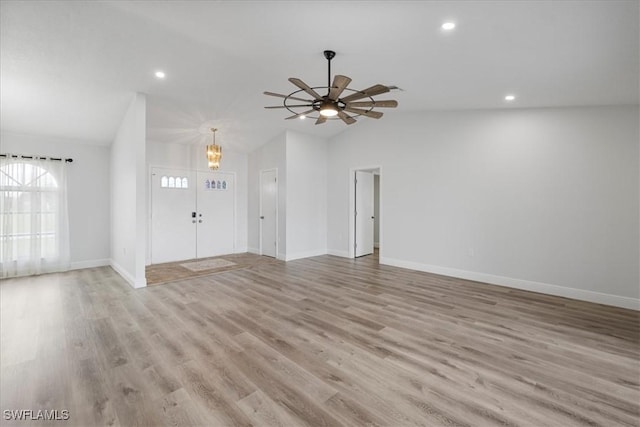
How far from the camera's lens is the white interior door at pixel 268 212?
7.05 meters

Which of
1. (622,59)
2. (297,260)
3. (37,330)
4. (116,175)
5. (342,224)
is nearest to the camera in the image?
(622,59)

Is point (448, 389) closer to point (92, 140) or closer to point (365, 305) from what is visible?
point (365, 305)

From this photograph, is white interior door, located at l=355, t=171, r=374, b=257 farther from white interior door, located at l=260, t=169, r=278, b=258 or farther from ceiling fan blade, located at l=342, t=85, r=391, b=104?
ceiling fan blade, located at l=342, t=85, r=391, b=104

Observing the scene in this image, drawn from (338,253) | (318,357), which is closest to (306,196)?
(338,253)

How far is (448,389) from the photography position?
2098mm

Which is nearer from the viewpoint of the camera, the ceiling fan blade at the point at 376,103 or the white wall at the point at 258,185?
the ceiling fan blade at the point at 376,103

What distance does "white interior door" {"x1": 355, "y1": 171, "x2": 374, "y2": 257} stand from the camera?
7164mm

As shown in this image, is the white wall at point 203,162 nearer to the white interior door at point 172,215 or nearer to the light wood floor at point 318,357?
the white interior door at point 172,215

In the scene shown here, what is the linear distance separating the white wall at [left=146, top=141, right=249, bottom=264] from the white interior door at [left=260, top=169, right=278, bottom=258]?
734 mm

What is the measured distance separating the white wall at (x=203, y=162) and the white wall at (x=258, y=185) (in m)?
0.16

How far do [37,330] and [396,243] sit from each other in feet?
18.7

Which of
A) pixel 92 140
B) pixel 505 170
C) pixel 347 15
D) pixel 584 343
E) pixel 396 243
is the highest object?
pixel 347 15

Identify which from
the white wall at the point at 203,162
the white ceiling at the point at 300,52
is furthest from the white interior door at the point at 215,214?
the white ceiling at the point at 300,52

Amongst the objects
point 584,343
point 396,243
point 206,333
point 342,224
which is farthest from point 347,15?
point 342,224
